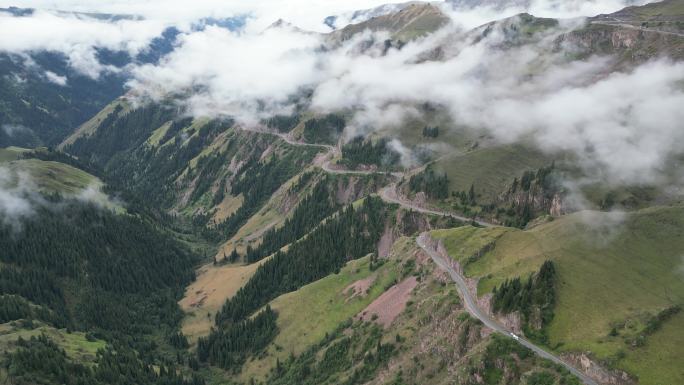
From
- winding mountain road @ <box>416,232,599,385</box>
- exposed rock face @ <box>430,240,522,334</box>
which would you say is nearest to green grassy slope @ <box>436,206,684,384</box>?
exposed rock face @ <box>430,240,522,334</box>

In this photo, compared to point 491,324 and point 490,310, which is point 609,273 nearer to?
point 490,310

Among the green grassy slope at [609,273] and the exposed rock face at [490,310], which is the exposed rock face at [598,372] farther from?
the exposed rock face at [490,310]

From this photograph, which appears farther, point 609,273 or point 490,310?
point 490,310

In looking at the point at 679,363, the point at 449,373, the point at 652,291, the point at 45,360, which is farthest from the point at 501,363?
the point at 45,360

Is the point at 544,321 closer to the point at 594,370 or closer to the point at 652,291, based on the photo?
the point at 594,370

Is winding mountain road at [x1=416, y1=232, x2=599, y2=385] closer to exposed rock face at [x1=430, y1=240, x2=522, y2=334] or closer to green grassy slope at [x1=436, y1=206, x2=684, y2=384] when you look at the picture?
exposed rock face at [x1=430, y1=240, x2=522, y2=334]

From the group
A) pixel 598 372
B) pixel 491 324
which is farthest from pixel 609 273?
pixel 598 372

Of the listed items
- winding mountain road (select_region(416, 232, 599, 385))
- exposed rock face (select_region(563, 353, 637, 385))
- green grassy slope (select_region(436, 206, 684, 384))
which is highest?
green grassy slope (select_region(436, 206, 684, 384))
